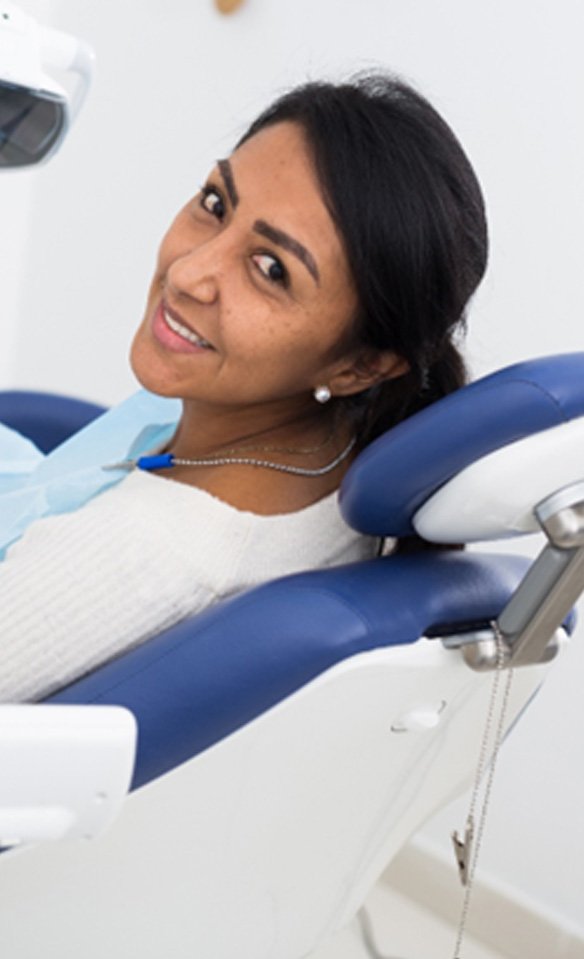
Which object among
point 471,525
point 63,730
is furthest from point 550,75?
point 63,730

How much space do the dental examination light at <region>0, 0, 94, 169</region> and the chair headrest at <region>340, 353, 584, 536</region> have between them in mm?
506

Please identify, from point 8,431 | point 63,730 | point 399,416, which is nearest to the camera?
point 63,730

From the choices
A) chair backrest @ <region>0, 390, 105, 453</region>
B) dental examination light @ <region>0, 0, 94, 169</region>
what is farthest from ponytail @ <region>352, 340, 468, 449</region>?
chair backrest @ <region>0, 390, 105, 453</region>

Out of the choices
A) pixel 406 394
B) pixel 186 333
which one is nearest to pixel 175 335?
pixel 186 333

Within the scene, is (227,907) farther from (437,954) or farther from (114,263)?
(114,263)

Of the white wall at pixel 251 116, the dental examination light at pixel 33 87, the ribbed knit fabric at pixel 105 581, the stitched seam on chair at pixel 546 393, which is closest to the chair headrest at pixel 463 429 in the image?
the stitched seam on chair at pixel 546 393

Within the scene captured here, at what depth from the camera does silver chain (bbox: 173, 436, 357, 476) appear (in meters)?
1.38

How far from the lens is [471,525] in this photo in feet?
3.76

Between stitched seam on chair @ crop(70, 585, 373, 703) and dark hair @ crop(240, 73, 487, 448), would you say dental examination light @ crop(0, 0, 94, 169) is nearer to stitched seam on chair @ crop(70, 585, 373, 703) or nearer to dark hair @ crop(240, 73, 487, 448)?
dark hair @ crop(240, 73, 487, 448)

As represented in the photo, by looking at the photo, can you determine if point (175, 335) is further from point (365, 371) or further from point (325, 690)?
point (325, 690)

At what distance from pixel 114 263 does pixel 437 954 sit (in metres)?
1.44

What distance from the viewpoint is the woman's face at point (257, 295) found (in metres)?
1.31

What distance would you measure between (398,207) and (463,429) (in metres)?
0.29

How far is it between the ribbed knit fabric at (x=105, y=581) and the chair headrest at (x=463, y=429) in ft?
0.47
